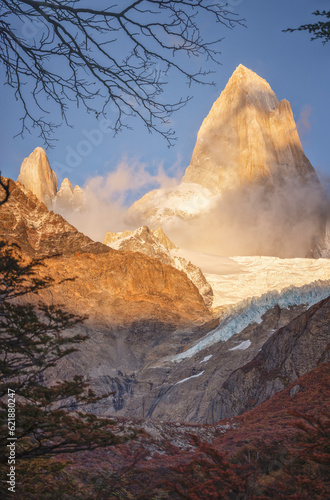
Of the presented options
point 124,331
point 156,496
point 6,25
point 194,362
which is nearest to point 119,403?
point 194,362

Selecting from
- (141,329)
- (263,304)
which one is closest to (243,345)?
(263,304)

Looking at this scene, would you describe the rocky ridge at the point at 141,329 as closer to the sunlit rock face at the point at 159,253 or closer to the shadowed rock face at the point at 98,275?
the shadowed rock face at the point at 98,275

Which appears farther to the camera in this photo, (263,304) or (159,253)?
(159,253)

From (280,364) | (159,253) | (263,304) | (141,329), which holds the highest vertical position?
(159,253)

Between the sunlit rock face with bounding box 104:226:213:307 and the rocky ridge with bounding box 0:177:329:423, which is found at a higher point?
the sunlit rock face with bounding box 104:226:213:307

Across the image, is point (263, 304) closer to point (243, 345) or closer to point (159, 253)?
point (243, 345)

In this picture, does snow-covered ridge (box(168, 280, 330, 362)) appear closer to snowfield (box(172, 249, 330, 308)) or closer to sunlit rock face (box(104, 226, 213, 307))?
snowfield (box(172, 249, 330, 308))

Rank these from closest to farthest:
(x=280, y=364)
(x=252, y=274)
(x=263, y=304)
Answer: (x=280, y=364) → (x=263, y=304) → (x=252, y=274)

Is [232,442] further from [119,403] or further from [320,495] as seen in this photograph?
A: [119,403]

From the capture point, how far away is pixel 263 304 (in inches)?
2386

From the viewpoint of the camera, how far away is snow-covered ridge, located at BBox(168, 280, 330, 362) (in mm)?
52125

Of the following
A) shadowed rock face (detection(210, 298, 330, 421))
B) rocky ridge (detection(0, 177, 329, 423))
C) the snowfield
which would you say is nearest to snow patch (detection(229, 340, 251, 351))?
rocky ridge (detection(0, 177, 329, 423))

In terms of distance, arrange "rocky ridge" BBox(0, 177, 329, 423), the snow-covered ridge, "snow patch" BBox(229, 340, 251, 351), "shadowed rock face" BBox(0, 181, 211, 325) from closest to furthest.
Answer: "rocky ridge" BBox(0, 177, 329, 423) → "snow patch" BBox(229, 340, 251, 351) → the snow-covered ridge → "shadowed rock face" BBox(0, 181, 211, 325)

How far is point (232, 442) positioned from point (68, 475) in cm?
517
